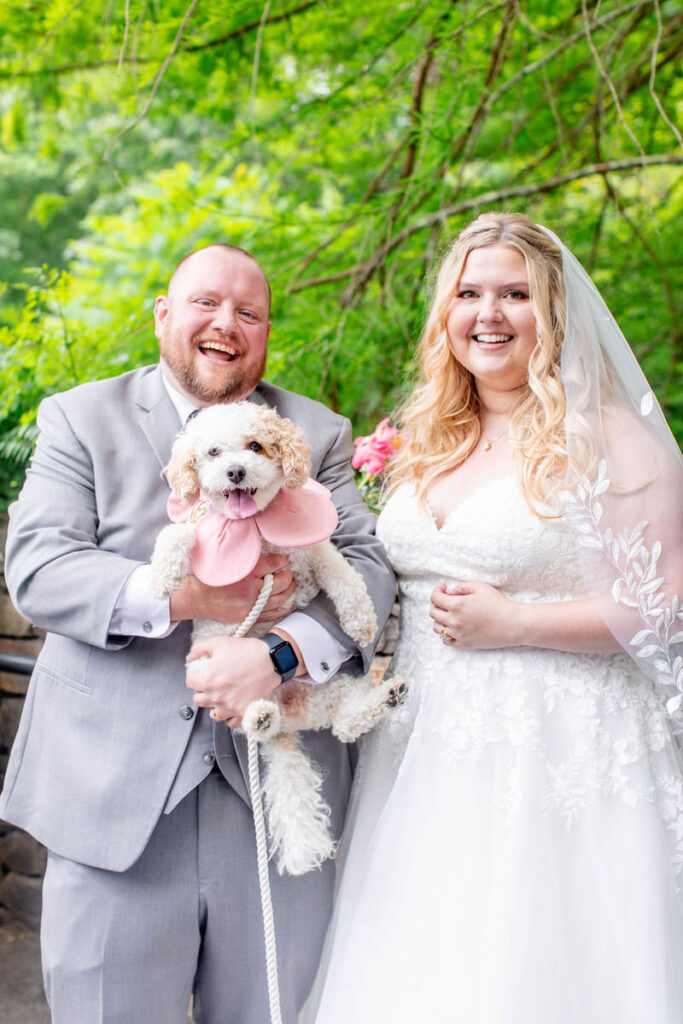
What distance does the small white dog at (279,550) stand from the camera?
1.81m

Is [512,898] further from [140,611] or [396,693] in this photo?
[140,611]

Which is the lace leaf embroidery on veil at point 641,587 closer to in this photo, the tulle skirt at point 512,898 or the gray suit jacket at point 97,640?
the tulle skirt at point 512,898

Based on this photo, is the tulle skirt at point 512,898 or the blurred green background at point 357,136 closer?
the tulle skirt at point 512,898

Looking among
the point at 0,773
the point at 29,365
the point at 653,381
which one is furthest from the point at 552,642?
the point at 653,381

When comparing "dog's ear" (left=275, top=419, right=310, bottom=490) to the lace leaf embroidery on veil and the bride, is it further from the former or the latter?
the lace leaf embroidery on veil

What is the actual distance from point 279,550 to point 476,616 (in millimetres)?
507

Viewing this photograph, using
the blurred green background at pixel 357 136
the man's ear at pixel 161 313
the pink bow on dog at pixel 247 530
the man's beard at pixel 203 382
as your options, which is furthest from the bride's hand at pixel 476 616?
the blurred green background at pixel 357 136

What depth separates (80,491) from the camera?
2.10 meters

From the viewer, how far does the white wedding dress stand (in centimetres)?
186

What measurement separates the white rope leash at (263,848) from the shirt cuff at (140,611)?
17cm

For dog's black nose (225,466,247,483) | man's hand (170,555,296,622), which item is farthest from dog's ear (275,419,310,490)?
man's hand (170,555,296,622)

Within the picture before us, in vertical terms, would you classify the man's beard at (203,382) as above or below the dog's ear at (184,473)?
above

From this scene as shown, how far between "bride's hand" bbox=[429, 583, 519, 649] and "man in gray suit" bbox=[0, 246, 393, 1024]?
17 centimetres

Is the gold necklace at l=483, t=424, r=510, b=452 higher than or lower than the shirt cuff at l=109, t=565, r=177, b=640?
higher
